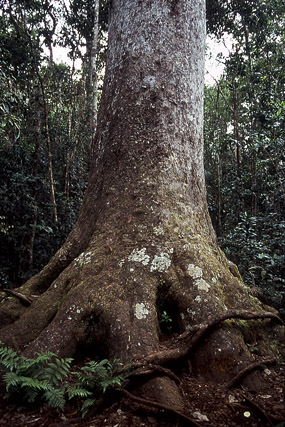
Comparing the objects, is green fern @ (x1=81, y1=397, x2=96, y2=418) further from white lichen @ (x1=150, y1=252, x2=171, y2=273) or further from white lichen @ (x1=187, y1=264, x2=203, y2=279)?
white lichen @ (x1=187, y1=264, x2=203, y2=279)

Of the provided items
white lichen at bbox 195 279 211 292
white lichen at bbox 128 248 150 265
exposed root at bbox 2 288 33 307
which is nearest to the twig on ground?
white lichen at bbox 195 279 211 292

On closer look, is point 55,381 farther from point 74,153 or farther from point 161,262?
point 74,153

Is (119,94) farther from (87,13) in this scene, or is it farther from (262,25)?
(87,13)

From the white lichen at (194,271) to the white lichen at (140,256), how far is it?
1.21ft

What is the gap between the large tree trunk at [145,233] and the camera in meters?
2.42

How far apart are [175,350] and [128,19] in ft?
11.8

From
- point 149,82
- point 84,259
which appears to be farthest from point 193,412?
point 149,82

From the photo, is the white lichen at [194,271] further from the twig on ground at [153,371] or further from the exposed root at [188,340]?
the twig on ground at [153,371]

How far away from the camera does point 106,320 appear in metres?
2.44

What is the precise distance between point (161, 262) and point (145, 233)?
319 millimetres

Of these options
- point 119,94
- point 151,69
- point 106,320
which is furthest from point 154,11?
point 106,320

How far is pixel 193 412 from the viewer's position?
1883 mm

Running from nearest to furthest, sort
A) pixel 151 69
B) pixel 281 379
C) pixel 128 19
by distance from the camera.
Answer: pixel 281 379 < pixel 151 69 < pixel 128 19

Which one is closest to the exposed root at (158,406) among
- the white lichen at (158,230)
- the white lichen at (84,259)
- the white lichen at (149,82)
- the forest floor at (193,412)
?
the forest floor at (193,412)
